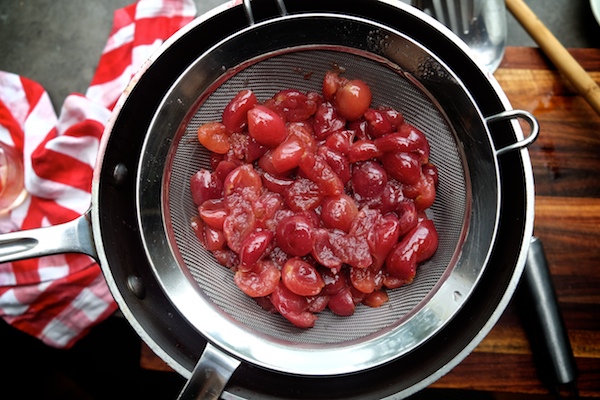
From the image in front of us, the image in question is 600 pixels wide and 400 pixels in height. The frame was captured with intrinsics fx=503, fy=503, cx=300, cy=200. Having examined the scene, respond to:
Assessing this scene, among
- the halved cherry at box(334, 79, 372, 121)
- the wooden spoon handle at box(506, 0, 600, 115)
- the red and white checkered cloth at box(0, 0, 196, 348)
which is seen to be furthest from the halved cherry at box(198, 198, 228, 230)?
the wooden spoon handle at box(506, 0, 600, 115)

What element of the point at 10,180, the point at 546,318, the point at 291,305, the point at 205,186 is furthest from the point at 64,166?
the point at 546,318

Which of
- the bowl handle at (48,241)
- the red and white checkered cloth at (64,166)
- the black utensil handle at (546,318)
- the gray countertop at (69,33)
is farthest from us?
the gray countertop at (69,33)

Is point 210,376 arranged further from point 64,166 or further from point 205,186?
point 64,166

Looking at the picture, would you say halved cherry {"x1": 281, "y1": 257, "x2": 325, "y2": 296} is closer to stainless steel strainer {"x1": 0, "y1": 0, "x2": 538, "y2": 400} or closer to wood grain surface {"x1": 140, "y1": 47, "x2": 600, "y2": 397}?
stainless steel strainer {"x1": 0, "y1": 0, "x2": 538, "y2": 400}

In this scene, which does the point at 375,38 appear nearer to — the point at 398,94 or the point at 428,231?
the point at 398,94

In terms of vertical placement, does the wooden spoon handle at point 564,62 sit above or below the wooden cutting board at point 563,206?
above

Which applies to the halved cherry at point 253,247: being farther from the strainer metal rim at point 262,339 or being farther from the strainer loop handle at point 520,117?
the strainer loop handle at point 520,117

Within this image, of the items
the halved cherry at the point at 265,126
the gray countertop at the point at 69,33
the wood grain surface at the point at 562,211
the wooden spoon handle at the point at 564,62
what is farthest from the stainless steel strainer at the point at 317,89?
the gray countertop at the point at 69,33
